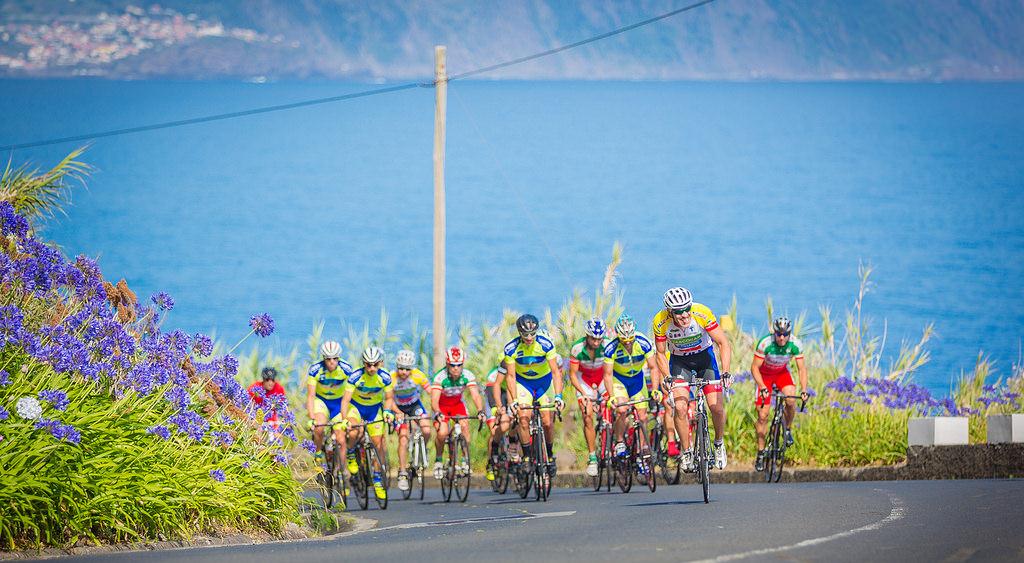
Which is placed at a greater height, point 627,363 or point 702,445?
point 627,363

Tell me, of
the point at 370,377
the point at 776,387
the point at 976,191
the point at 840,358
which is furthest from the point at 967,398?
the point at 976,191

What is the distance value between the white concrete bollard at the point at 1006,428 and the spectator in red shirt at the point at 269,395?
8.79 meters

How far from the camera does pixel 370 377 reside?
21219 mm

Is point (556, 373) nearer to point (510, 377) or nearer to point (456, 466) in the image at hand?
point (510, 377)

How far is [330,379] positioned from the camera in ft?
70.2

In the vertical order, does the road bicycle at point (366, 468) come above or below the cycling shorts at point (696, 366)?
below

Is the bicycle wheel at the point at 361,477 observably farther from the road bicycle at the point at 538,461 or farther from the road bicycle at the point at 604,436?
the road bicycle at the point at 604,436

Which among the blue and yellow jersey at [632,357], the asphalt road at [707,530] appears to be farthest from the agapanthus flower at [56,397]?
the blue and yellow jersey at [632,357]

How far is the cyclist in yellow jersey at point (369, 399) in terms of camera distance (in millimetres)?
20719

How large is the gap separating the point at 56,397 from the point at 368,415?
907cm

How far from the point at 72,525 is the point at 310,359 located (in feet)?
53.1

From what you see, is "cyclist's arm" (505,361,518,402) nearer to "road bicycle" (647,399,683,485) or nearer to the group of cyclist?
the group of cyclist

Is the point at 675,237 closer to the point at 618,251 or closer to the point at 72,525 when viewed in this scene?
the point at 618,251

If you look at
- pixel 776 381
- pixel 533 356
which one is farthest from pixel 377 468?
pixel 776 381
